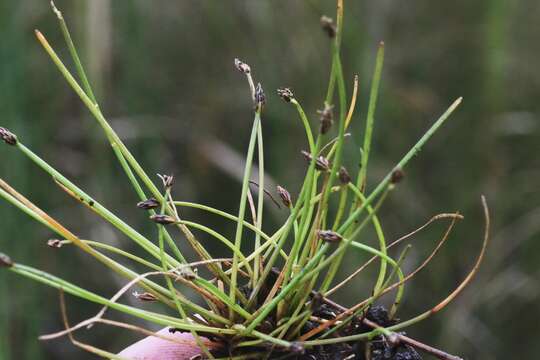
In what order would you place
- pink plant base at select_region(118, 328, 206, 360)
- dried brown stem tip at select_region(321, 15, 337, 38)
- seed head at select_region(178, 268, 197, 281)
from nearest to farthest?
1. dried brown stem tip at select_region(321, 15, 337, 38)
2. seed head at select_region(178, 268, 197, 281)
3. pink plant base at select_region(118, 328, 206, 360)

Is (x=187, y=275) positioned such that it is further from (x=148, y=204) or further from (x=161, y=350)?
(x=161, y=350)

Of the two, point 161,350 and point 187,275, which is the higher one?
point 187,275

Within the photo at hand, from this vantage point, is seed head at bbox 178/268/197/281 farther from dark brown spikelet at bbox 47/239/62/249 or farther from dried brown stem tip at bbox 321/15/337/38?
dried brown stem tip at bbox 321/15/337/38

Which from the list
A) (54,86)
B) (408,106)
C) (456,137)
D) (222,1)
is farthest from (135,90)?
(456,137)

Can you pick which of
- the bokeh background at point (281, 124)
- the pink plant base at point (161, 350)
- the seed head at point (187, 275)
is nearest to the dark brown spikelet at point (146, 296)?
the seed head at point (187, 275)

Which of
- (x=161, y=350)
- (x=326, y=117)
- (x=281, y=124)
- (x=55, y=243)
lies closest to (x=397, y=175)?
(x=326, y=117)

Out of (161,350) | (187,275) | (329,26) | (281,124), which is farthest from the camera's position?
(281,124)

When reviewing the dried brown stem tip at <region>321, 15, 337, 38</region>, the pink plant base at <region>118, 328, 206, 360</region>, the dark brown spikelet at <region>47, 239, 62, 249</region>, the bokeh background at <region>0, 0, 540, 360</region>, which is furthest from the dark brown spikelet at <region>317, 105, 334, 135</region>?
the bokeh background at <region>0, 0, 540, 360</region>

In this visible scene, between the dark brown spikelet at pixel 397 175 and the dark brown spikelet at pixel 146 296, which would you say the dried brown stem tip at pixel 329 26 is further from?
the dark brown spikelet at pixel 146 296
